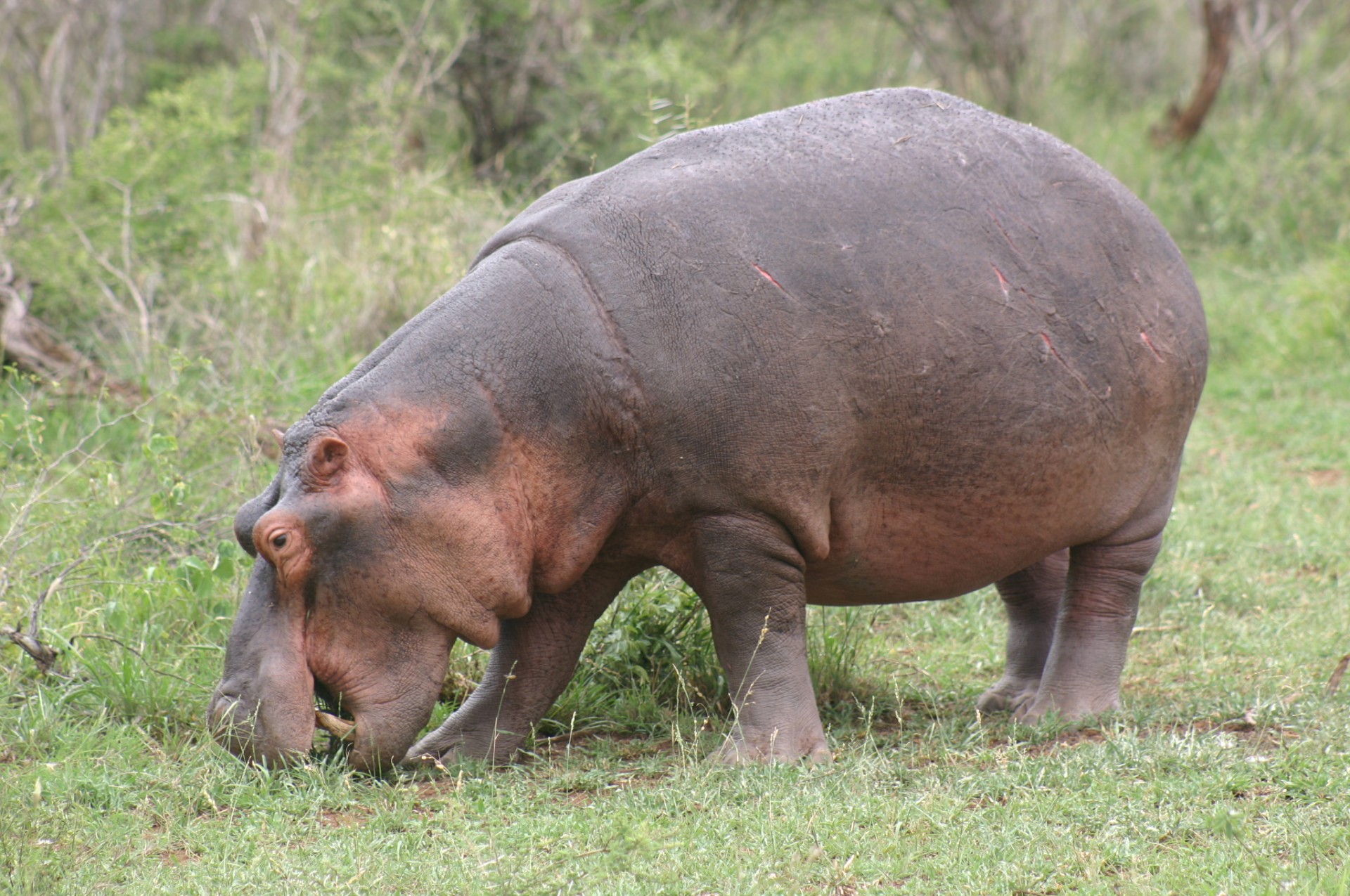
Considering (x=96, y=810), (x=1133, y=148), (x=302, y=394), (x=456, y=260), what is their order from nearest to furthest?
(x=96, y=810) < (x=302, y=394) < (x=456, y=260) < (x=1133, y=148)

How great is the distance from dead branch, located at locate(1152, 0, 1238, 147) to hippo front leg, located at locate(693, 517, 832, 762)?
955 cm

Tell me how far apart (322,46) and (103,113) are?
8.63 ft

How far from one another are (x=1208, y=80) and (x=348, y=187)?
24.0 ft

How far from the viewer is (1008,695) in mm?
4812

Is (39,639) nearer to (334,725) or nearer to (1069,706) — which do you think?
(334,725)

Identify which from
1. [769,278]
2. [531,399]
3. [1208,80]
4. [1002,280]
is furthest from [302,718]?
[1208,80]

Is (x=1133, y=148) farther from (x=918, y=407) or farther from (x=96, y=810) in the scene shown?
(x=96, y=810)

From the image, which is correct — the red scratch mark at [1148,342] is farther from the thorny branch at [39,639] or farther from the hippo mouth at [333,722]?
the thorny branch at [39,639]

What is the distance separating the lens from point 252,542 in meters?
3.74

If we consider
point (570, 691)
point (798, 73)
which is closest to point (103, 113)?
point (798, 73)

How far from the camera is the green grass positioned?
3314 millimetres

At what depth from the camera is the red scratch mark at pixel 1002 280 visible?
13.0 feet

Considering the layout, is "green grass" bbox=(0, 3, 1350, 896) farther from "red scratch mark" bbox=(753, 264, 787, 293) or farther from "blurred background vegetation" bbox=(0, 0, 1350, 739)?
"red scratch mark" bbox=(753, 264, 787, 293)

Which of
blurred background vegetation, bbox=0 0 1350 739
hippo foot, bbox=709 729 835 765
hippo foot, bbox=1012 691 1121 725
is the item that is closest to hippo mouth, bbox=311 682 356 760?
blurred background vegetation, bbox=0 0 1350 739
